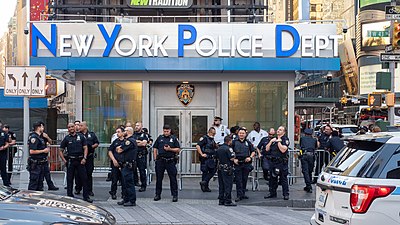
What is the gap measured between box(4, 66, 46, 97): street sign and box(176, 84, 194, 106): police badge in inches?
234

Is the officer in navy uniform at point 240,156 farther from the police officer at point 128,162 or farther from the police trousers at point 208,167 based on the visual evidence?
the police officer at point 128,162

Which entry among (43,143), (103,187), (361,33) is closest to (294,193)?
(103,187)

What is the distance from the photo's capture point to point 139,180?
616 inches

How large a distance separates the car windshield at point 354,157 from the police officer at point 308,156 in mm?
7863

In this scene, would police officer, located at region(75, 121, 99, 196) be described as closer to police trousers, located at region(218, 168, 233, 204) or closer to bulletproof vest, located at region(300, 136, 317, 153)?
police trousers, located at region(218, 168, 233, 204)

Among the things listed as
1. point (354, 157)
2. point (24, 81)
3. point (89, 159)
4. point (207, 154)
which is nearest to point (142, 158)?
point (89, 159)

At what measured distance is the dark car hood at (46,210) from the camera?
5.17 meters

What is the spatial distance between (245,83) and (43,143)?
715 centimetres

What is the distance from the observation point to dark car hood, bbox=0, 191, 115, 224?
5.17 meters

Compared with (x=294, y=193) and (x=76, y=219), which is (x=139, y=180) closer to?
(x=294, y=193)

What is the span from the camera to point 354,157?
247 inches

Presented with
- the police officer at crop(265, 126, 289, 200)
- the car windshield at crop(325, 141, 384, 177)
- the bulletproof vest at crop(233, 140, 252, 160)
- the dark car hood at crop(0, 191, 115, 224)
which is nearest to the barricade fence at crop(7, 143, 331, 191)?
the police officer at crop(265, 126, 289, 200)

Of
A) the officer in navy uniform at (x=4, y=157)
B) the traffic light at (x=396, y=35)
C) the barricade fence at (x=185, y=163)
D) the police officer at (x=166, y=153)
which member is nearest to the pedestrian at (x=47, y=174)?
the barricade fence at (x=185, y=163)

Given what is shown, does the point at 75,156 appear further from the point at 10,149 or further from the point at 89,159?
the point at 10,149
